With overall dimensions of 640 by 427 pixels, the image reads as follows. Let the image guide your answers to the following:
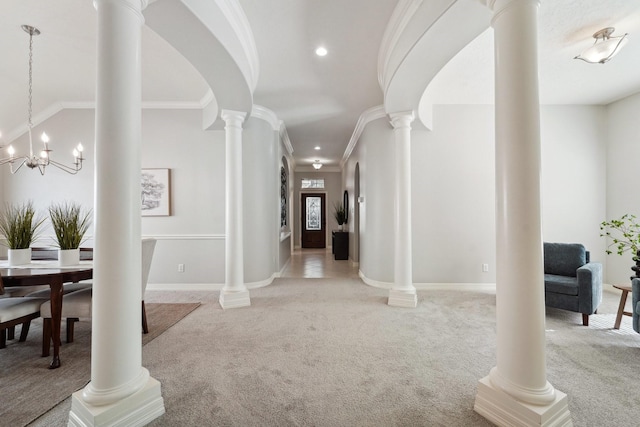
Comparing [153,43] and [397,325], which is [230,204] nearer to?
[153,43]

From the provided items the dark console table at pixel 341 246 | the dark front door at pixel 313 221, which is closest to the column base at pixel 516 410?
the dark console table at pixel 341 246

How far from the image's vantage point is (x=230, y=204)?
3.71 meters

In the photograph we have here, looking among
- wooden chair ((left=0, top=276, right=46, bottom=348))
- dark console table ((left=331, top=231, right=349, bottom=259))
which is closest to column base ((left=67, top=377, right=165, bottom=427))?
wooden chair ((left=0, top=276, right=46, bottom=348))

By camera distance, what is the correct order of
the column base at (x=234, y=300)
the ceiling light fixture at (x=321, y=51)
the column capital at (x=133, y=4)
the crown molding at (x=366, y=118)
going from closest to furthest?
the column capital at (x=133, y=4) < the ceiling light fixture at (x=321, y=51) < the column base at (x=234, y=300) < the crown molding at (x=366, y=118)

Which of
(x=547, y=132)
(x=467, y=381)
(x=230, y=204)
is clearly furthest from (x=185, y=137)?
(x=547, y=132)

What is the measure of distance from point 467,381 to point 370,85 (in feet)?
11.2

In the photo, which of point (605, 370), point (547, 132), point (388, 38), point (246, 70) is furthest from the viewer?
point (547, 132)

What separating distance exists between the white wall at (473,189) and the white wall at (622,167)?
11 cm

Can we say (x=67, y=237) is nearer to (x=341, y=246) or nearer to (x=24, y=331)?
(x=24, y=331)

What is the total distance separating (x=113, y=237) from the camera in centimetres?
145

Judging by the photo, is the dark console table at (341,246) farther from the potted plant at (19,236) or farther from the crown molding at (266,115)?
the potted plant at (19,236)

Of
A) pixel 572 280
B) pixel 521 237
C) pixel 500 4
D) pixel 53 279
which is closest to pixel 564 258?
pixel 572 280

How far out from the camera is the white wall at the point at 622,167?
13.3ft

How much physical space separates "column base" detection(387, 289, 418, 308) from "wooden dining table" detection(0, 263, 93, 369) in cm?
325
